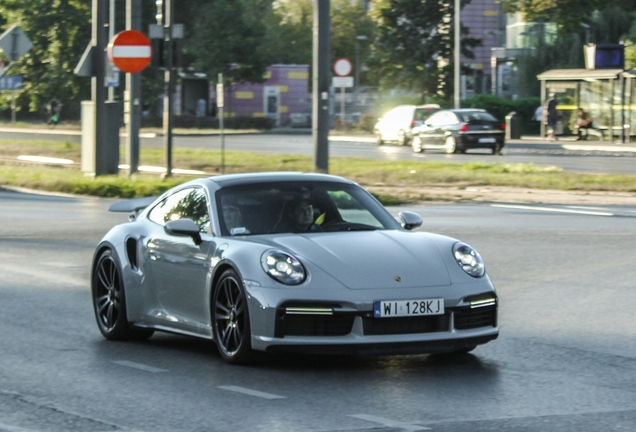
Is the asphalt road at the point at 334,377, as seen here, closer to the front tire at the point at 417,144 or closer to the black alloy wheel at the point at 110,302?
the black alloy wheel at the point at 110,302

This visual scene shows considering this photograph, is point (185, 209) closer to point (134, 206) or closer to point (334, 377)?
point (134, 206)

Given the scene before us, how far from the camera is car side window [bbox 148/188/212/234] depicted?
923 cm

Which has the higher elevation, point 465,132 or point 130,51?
point 130,51

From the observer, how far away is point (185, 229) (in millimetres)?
8828

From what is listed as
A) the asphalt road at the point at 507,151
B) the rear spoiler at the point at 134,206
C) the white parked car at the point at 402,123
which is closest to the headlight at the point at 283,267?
the rear spoiler at the point at 134,206

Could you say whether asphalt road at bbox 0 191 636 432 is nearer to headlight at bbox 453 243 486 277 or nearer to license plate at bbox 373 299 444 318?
license plate at bbox 373 299 444 318

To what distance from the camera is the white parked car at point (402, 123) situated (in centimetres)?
5166

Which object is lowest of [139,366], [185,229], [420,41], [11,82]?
[139,366]

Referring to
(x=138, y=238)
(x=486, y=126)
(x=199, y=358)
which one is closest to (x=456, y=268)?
(x=199, y=358)

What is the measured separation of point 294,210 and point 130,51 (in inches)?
768

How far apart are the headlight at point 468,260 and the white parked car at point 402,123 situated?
1681 inches

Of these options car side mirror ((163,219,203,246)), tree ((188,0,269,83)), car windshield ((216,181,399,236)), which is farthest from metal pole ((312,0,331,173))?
tree ((188,0,269,83))

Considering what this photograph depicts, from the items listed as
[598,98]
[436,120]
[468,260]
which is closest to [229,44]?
[598,98]

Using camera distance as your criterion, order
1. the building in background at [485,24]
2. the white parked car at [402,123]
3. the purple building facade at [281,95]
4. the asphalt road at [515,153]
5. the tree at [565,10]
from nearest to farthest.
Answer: the asphalt road at [515,153]
the tree at [565,10]
the white parked car at [402,123]
the purple building facade at [281,95]
the building in background at [485,24]
